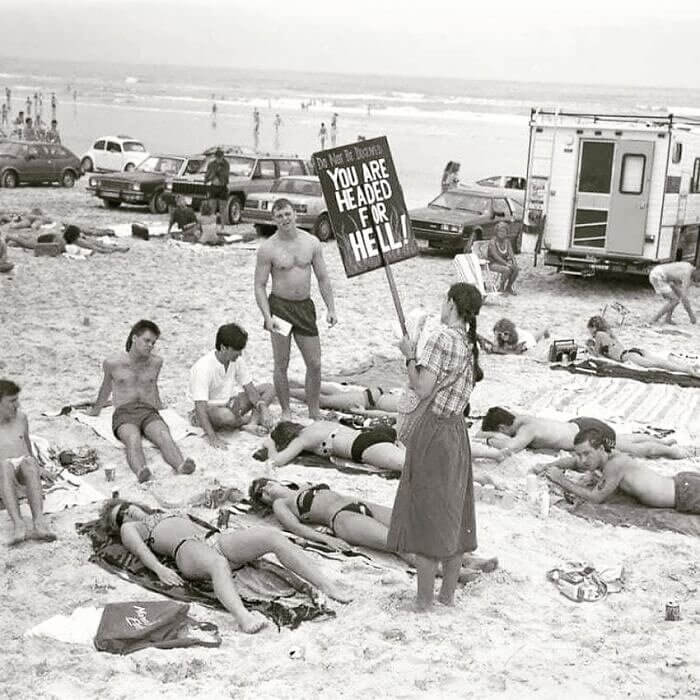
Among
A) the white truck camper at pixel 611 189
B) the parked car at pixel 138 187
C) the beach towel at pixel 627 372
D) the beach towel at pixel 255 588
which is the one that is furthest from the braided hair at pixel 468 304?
the parked car at pixel 138 187

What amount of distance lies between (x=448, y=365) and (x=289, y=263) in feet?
12.0

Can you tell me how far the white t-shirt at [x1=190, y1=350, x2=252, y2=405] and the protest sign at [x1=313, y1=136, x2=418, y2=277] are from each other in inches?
85.9

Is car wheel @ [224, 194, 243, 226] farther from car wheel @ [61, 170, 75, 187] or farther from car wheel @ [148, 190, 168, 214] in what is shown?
car wheel @ [61, 170, 75, 187]

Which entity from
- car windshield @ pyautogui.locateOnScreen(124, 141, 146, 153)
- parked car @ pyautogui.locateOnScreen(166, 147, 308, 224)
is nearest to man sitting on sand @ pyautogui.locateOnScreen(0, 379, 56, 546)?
parked car @ pyautogui.locateOnScreen(166, 147, 308, 224)

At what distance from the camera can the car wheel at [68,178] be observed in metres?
27.9

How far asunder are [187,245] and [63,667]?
13893 millimetres

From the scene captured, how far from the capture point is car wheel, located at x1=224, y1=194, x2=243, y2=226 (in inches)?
871

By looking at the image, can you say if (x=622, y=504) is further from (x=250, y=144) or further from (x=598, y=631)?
(x=250, y=144)

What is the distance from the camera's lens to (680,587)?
6.27 metres

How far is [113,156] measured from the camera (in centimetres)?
3150

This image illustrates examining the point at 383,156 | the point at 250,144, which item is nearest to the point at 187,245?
the point at 383,156

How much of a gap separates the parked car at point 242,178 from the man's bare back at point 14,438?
14884 mm

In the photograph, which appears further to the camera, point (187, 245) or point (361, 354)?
point (187, 245)

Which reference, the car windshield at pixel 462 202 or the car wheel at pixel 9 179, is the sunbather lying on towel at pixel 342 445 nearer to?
the car windshield at pixel 462 202
